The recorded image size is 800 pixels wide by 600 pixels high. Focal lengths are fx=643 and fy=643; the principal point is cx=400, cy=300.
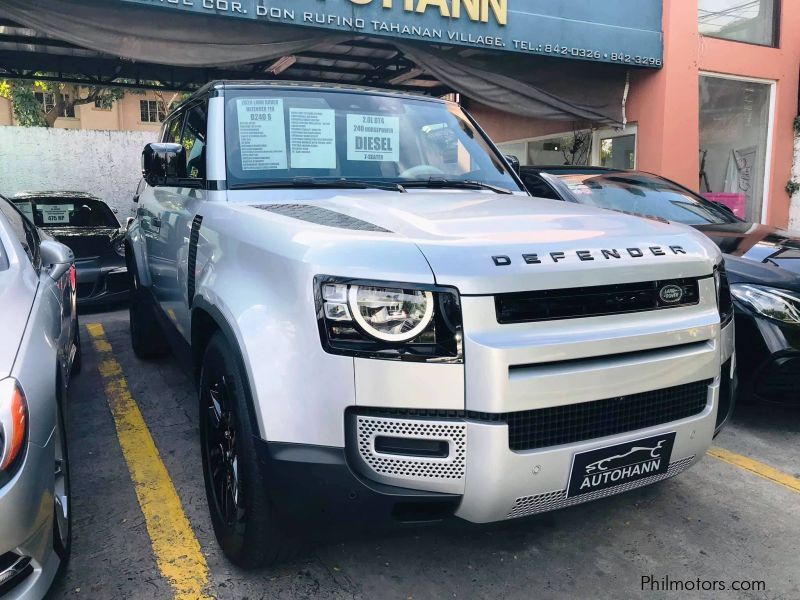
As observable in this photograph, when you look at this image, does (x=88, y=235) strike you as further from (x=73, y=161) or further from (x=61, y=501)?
(x=61, y=501)

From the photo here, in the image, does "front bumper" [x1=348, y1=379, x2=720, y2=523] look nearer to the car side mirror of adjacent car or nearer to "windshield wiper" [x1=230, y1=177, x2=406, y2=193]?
"windshield wiper" [x1=230, y1=177, x2=406, y2=193]

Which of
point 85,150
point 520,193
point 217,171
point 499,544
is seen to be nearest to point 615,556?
point 499,544

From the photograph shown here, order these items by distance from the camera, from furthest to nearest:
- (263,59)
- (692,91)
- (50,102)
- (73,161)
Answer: (50,102) → (73,161) → (692,91) → (263,59)

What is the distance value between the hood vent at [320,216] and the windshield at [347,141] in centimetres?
43

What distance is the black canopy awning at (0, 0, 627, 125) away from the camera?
7.25 meters

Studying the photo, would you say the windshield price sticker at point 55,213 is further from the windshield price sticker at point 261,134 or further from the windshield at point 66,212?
the windshield price sticker at point 261,134


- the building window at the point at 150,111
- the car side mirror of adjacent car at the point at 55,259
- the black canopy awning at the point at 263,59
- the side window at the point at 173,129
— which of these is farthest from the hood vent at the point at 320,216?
the building window at the point at 150,111

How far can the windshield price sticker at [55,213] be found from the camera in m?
7.87

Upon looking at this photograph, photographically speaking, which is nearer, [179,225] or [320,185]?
[320,185]

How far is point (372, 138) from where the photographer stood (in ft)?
11.1

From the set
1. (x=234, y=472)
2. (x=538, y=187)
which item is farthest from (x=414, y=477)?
(x=538, y=187)

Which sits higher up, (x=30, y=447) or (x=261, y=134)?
(x=261, y=134)

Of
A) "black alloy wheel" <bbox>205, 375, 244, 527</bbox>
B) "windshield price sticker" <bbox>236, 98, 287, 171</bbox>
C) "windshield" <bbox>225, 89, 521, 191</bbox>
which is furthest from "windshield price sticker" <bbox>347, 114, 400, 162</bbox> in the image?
"black alloy wheel" <bbox>205, 375, 244, 527</bbox>

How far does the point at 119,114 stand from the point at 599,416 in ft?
113
